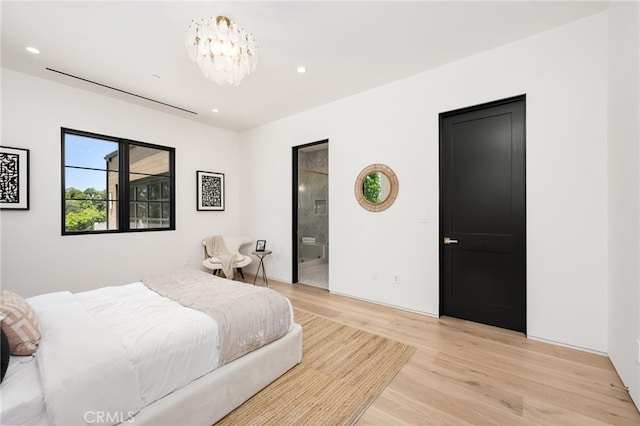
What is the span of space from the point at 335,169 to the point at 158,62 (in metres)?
2.47

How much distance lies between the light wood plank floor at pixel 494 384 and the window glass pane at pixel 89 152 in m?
4.28

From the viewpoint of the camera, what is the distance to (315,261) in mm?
6043

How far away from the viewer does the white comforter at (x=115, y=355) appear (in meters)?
1.11

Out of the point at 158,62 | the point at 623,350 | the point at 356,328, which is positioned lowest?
the point at 356,328

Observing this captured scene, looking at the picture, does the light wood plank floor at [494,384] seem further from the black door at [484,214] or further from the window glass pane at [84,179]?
the window glass pane at [84,179]

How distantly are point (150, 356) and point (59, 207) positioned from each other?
3.26 meters

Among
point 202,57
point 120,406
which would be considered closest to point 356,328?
point 120,406

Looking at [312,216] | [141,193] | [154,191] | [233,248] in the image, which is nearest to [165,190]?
[154,191]

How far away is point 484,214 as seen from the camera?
9.31ft

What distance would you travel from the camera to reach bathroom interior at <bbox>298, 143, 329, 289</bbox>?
5.25 m

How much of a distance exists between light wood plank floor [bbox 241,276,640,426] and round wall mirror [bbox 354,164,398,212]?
1524 mm

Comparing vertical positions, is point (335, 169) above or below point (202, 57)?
below

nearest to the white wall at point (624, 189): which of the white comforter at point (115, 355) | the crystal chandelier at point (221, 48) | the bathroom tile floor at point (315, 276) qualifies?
the crystal chandelier at point (221, 48)

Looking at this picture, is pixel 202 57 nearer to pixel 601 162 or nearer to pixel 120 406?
pixel 120 406
